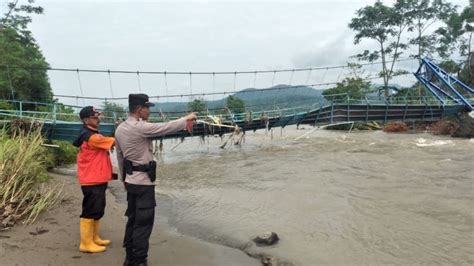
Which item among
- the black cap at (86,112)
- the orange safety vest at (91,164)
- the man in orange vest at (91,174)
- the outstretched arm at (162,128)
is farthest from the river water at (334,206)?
the black cap at (86,112)

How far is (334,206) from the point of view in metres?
7.28

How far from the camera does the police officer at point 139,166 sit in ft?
12.5

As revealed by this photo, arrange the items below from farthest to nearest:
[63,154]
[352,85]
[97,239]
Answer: [352,85], [63,154], [97,239]

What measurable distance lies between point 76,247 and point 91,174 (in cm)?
83

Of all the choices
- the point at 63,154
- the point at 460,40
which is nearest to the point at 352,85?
the point at 460,40

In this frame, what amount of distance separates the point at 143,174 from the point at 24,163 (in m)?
2.83

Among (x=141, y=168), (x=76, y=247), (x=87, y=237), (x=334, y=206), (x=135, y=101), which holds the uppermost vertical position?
(x=135, y=101)

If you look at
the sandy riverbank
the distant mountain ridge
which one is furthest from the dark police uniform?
the distant mountain ridge

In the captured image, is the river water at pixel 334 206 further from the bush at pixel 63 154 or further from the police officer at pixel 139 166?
the bush at pixel 63 154

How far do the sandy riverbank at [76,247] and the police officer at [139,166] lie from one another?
1.48 feet

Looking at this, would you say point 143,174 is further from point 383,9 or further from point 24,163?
point 383,9

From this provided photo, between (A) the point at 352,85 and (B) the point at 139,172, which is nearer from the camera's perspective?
(B) the point at 139,172

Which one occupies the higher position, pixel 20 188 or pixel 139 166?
pixel 139 166

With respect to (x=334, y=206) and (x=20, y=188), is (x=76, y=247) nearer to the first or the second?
(x=20, y=188)
